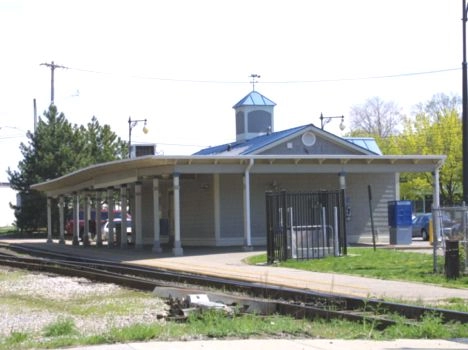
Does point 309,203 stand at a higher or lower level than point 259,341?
higher

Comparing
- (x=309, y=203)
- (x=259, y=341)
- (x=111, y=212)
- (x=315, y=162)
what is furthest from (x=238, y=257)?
(x=259, y=341)

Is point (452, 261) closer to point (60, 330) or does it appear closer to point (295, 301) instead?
point (295, 301)

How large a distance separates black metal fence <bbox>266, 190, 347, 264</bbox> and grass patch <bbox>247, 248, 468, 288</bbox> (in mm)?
471

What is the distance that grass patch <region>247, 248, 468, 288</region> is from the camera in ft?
57.0

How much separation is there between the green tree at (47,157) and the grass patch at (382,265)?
3249 cm

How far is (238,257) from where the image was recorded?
26797 millimetres

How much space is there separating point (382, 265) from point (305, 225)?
14.0ft

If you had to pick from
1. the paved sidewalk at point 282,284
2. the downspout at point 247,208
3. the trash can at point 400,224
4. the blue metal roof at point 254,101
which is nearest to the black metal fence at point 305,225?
the paved sidewalk at point 282,284

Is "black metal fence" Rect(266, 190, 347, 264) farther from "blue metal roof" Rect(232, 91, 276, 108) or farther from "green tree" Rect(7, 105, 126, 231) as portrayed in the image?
"green tree" Rect(7, 105, 126, 231)

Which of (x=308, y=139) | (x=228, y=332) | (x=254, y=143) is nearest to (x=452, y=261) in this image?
(x=228, y=332)

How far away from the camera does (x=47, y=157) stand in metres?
54.6

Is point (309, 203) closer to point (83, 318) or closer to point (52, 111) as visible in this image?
point (83, 318)

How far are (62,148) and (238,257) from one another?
31106mm

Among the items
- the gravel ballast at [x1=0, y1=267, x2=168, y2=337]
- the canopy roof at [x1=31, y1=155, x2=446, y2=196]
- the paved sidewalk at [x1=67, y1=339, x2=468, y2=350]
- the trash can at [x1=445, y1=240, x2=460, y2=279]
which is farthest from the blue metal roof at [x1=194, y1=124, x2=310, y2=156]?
the paved sidewalk at [x1=67, y1=339, x2=468, y2=350]
